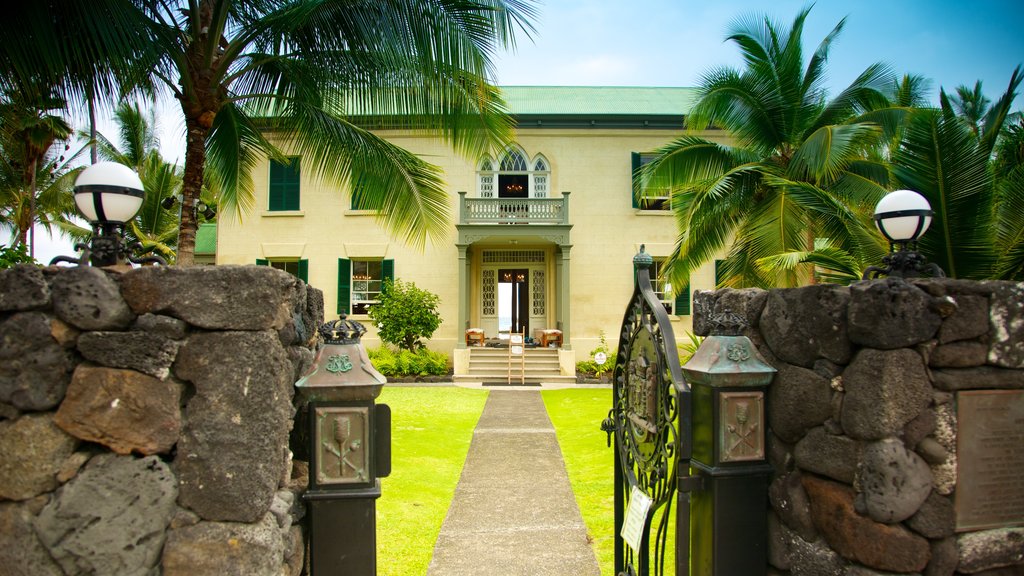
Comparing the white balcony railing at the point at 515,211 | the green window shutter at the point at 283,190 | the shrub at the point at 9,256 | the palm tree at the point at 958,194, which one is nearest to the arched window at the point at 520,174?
the white balcony railing at the point at 515,211

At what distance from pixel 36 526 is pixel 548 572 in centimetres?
299

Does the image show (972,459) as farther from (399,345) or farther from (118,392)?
(399,345)

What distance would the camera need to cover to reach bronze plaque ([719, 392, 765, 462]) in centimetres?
261

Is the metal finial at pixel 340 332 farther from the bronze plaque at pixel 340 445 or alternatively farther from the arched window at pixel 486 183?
the arched window at pixel 486 183

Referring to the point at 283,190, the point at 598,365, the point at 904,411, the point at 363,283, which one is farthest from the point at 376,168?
the point at 283,190

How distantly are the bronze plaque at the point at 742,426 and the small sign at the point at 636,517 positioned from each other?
0.41 meters

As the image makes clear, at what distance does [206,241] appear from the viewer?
69.1 ft

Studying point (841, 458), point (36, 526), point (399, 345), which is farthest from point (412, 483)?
point (399, 345)

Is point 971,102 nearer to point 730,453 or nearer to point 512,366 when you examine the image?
point 512,366

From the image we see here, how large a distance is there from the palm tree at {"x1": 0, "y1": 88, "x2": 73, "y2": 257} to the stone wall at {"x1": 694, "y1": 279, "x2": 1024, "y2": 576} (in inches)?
502

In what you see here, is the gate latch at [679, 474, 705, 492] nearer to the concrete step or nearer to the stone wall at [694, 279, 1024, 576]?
the stone wall at [694, 279, 1024, 576]

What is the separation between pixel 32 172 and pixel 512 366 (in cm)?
1423

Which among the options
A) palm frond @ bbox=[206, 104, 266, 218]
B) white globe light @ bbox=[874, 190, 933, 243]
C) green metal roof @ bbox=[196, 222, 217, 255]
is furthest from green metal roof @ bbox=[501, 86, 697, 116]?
white globe light @ bbox=[874, 190, 933, 243]

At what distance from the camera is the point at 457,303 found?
59.3 feet
